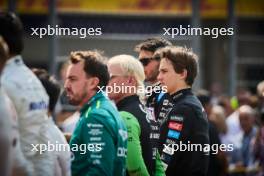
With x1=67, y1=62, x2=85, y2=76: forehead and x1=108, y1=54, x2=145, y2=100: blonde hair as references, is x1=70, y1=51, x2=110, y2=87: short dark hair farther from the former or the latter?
x1=108, y1=54, x2=145, y2=100: blonde hair

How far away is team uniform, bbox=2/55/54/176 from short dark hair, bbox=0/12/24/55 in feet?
0.18

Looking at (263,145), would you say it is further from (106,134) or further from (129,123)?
(106,134)

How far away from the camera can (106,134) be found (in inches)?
237

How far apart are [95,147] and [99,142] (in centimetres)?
4

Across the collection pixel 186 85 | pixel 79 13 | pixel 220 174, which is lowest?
pixel 220 174

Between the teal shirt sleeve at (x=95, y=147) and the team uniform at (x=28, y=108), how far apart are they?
17.7 inches

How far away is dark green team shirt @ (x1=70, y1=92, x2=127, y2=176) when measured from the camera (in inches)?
235

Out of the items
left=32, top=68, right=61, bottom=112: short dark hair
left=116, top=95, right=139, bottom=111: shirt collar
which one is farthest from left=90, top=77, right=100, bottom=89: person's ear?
left=116, top=95, right=139, bottom=111: shirt collar

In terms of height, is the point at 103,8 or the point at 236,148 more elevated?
the point at 103,8

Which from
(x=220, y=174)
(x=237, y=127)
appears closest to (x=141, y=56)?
(x=220, y=174)

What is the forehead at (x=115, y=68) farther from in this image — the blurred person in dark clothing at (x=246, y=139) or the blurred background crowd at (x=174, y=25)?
the blurred background crowd at (x=174, y=25)

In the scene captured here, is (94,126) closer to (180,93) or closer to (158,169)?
(180,93)

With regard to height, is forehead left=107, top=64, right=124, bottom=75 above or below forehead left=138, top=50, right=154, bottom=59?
below

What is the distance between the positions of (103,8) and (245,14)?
2.36 meters
